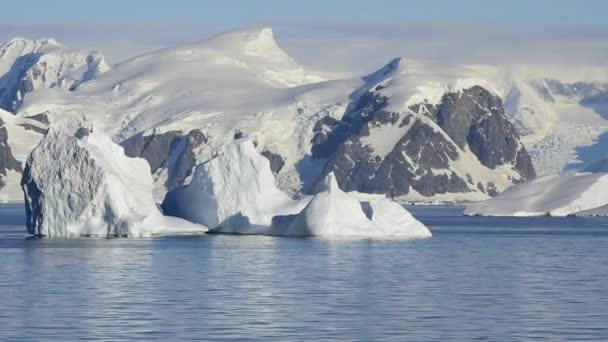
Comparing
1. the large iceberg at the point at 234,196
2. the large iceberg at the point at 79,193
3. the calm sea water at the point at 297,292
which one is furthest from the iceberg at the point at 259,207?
the calm sea water at the point at 297,292

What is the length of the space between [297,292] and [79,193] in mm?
59022

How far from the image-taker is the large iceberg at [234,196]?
154 m

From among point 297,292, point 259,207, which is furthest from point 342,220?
point 297,292

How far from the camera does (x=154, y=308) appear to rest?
76.6 meters

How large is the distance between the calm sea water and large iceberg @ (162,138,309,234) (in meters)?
13.5

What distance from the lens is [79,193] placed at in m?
142

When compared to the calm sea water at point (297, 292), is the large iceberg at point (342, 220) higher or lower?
higher

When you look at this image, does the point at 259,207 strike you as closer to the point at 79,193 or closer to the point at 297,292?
the point at 79,193

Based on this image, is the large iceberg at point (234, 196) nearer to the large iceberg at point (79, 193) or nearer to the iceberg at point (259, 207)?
the iceberg at point (259, 207)

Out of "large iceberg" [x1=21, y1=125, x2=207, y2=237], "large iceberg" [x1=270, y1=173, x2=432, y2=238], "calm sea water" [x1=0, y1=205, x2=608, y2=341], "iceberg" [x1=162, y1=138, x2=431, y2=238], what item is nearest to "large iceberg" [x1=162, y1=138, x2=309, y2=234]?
"iceberg" [x1=162, y1=138, x2=431, y2=238]

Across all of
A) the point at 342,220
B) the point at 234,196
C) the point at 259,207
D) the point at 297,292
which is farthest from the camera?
the point at 259,207

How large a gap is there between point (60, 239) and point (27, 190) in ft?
18.4

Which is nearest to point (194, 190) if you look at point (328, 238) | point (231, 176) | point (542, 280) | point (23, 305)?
point (231, 176)

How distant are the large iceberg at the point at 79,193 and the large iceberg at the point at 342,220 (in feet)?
45.3
